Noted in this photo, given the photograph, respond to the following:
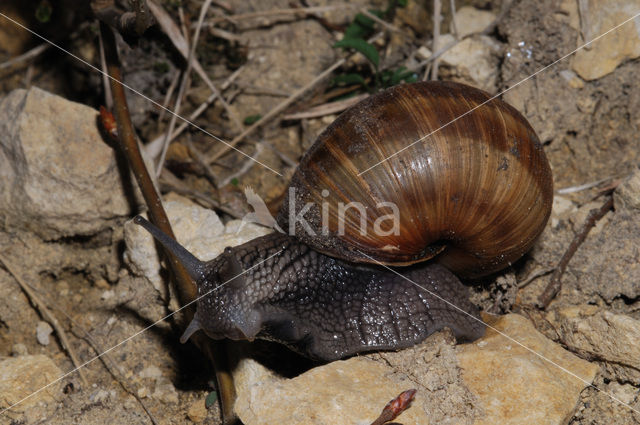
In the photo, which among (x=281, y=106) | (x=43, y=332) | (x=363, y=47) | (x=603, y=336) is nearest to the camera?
(x=603, y=336)

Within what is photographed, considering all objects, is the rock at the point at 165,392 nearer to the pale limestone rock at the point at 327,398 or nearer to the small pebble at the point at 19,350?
the pale limestone rock at the point at 327,398

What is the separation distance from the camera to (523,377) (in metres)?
2.68

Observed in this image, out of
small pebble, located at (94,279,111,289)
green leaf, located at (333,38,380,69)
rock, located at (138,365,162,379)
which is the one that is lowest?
rock, located at (138,365,162,379)

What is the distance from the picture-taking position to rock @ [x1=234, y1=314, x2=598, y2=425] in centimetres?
259

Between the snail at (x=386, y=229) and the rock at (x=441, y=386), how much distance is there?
0.16m

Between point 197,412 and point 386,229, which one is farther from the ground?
point 386,229

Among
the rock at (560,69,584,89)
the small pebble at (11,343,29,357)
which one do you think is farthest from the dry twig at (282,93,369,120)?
the small pebble at (11,343,29,357)

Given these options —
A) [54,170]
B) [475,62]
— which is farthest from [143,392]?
[475,62]

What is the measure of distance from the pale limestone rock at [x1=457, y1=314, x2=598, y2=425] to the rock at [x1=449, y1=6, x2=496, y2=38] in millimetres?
2048

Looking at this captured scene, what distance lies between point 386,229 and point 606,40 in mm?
1911

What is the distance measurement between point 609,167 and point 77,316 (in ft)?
10.6

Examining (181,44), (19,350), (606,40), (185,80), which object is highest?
(606,40)

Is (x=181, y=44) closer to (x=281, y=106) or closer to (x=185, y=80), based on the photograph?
(x=185, y=80)

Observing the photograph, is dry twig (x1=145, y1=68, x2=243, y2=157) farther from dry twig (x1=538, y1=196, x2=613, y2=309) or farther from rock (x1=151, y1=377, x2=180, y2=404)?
dry twig (x1=538, y1=196, x2=613, y2=309)
